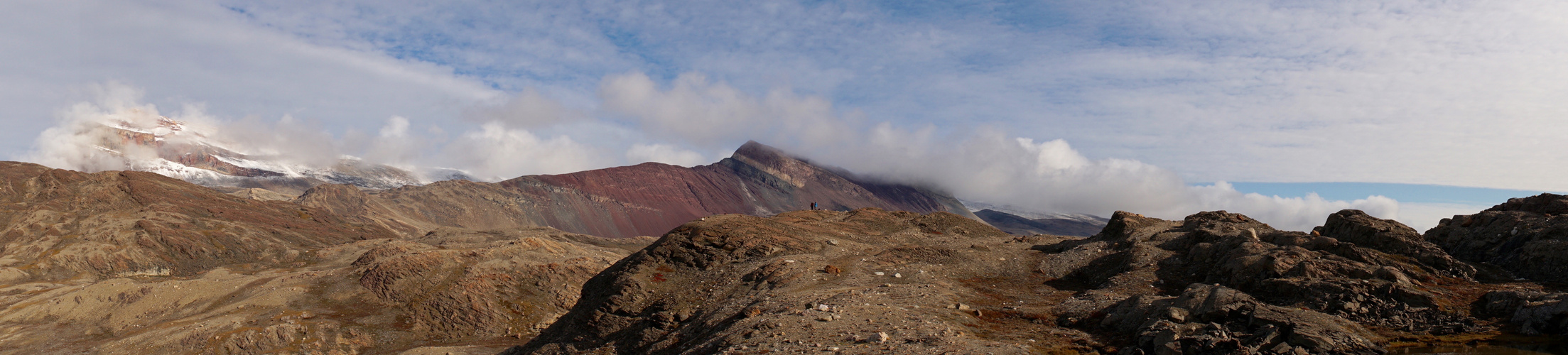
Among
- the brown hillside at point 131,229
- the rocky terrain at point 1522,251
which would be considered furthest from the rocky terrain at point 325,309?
the rocky terrain at point 1522,251

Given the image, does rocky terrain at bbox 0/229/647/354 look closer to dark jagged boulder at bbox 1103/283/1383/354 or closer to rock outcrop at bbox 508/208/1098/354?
rock outcrop at bbox 508/208/1098/354

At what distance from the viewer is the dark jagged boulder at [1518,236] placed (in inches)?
903

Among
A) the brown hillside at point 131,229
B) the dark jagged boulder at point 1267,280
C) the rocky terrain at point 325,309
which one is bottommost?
the rocky terrain at point 325,309

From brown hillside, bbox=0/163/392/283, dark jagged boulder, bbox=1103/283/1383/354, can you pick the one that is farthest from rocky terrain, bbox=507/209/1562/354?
brown hillside, bbox=0/163/392/283

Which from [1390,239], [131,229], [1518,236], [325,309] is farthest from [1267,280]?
[131,229]

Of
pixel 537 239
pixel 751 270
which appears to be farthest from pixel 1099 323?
pixel 537 239

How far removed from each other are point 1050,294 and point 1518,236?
15537mm

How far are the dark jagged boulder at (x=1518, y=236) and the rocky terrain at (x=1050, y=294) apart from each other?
4.90 feet

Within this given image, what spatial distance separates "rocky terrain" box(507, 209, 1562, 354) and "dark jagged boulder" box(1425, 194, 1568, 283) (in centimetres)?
149

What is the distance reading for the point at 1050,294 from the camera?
29266mm

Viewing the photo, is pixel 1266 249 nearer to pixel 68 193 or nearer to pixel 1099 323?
pixel 1099 323

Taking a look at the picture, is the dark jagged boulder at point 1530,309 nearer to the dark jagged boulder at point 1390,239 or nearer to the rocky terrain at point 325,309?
the dark jagged boulder at point 1390,239

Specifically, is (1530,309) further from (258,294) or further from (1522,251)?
(258,294)

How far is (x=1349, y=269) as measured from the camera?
2352cm
